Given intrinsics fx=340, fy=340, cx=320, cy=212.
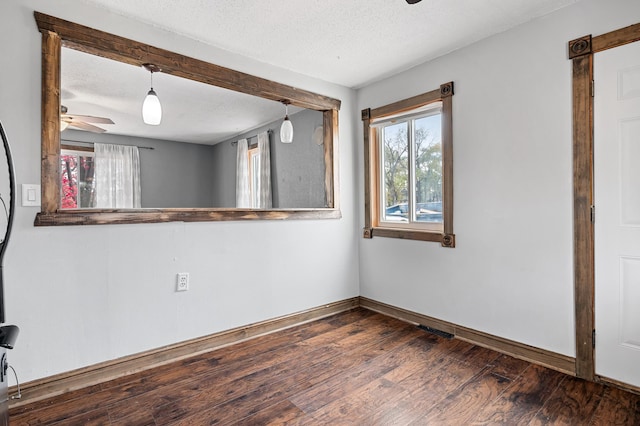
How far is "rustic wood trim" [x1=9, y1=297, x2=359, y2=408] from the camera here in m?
1.93

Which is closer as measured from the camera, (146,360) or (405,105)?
(146,360)

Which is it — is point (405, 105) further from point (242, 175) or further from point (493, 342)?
point (242, 175)

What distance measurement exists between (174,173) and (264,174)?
160 cm

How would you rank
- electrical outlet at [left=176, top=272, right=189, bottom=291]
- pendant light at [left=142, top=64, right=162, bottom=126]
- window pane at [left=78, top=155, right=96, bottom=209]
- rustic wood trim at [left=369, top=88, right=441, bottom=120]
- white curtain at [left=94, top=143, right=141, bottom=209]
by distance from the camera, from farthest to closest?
1. white curtain at [left=94, top=143, right=141, bottom=209]
2. window pane at [left=78, top=155, right=96, bottom=209]
3. rustic wood trim at [left=369, top=88, right=441, bottom=120]
4. electrical outlet at [left=176, top=272, right=189, bottom=291]
5. pendant light at [left=142, top=64, right=162, bottom=126]

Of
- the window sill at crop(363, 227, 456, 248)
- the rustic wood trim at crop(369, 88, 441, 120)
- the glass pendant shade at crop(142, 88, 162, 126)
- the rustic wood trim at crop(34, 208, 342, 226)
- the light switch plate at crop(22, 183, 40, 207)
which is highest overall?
the rustic wood trim at crop(369, 88, 441, 120)

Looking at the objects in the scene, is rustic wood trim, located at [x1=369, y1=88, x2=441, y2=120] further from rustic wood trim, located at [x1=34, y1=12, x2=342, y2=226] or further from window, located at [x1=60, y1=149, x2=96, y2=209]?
window, located at [x1=60, y1=149, x2=96, y2=209]

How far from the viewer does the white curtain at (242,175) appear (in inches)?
186

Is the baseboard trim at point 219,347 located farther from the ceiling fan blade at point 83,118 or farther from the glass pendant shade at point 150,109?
the ceiling fan blade at point 83,118

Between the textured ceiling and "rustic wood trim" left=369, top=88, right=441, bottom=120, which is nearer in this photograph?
the textured ceiling

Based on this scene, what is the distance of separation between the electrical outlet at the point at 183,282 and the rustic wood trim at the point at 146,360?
0.40 m

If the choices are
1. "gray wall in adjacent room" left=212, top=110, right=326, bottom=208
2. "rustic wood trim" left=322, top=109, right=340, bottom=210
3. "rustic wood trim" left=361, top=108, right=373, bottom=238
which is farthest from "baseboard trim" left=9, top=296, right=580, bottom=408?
"gray wall in adjacent room" left=212, top=110, right=326, bottom=208

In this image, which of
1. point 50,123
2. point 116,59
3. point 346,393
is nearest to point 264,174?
point 116,59

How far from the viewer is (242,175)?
4836 mm

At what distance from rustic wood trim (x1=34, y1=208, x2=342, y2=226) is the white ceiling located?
4.11ft
